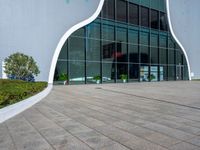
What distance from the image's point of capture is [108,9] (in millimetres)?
24641

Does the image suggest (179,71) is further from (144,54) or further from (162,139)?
(162,139)

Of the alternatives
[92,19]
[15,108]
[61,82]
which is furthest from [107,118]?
[92,19]

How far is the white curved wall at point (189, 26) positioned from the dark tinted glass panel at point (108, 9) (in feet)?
39.5

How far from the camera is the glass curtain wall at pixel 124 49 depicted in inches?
870

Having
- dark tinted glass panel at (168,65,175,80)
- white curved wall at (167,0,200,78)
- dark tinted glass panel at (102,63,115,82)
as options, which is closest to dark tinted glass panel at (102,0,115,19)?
dark tinted glass panel at (102,63,115,82)

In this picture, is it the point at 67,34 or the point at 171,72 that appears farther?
the point at 171,72

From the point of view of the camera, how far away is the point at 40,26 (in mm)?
19000

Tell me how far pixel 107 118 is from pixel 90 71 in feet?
54.3

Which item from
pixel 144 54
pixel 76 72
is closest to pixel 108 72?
pixel 76 72

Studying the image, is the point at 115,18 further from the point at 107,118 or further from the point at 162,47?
the point at 107,118

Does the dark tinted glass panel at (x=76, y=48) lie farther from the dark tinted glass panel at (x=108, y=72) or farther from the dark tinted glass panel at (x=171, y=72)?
the dark tinted glass panel at (x=171, y=72)

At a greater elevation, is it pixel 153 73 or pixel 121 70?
pixel 121 70

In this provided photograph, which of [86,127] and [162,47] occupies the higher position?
[162,47]

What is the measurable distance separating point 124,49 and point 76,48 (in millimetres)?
7364
